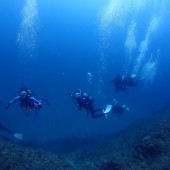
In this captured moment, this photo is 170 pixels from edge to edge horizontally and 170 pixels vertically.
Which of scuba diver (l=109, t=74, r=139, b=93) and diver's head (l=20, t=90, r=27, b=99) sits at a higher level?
scuba diver (l=109, t=74, r=139, b=93)

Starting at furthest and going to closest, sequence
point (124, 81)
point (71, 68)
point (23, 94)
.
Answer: point (71, 68)
point (124, 81)
point (23, 94)

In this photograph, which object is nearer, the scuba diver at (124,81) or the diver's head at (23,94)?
the diver's head at (23,94)

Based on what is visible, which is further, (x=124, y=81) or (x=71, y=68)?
(x=71, y=68)

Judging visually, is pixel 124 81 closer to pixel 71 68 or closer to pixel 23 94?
pixel 23 94

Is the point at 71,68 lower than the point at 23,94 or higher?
higher

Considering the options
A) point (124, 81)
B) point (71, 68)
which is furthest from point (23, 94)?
point (71, 68)

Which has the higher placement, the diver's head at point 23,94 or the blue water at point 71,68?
the blue water at point 71,68

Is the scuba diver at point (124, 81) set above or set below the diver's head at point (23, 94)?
above

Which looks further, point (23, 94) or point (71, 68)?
point (71, 68)

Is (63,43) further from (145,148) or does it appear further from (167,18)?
(145,148)

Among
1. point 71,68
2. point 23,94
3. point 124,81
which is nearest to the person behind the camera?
point 23,94

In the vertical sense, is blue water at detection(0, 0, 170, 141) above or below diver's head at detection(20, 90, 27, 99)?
above

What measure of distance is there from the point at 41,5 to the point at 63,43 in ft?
152

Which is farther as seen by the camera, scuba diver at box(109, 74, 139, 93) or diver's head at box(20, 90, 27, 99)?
scuba diver at box(109, 74, 139, 93)
